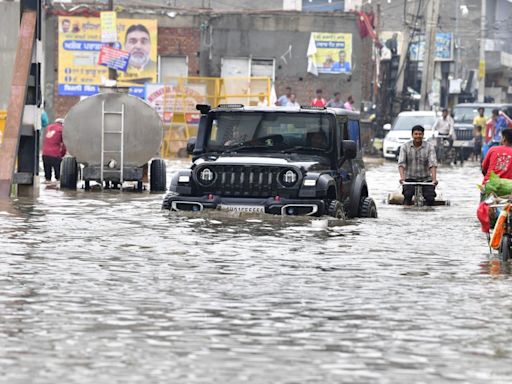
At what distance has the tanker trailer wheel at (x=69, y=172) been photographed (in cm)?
2990

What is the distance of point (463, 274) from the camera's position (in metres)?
14.8

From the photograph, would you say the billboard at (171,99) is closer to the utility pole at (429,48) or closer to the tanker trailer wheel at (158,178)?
the utility pole at (429,48)

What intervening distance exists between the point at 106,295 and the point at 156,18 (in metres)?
50.5

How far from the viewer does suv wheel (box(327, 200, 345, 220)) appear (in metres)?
20.7

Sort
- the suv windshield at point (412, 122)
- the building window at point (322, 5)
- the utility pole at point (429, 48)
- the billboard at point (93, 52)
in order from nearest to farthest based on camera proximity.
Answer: the suv windshield at point (412, 122)
the utility pole at point (429, 48)
the billboard at point (93, 52)
the building window at point (322, 5)

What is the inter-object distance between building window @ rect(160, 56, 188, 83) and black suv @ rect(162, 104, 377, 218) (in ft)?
132

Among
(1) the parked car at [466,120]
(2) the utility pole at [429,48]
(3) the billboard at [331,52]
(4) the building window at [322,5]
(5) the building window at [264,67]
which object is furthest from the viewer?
(4) the building window at [322,5]

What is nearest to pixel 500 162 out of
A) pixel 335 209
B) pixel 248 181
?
pixel 335 209

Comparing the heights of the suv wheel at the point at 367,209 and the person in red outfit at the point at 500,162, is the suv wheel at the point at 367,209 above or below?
below

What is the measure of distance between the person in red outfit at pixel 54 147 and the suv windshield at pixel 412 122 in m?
20.3

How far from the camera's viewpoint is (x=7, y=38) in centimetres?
3055

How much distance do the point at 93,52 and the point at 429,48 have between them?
12.9m

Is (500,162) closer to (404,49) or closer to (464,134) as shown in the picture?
(464,134)

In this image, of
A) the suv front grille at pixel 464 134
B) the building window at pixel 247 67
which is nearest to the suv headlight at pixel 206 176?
the suv front grille at pixel 464 134
